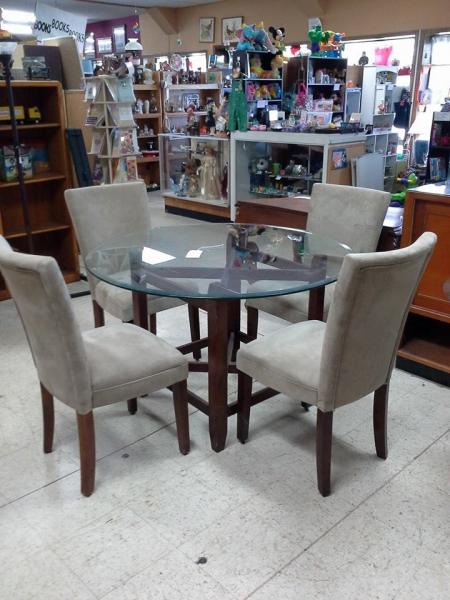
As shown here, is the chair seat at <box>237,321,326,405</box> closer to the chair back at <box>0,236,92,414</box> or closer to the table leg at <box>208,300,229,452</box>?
the table leg at <box>208,300,229,452</box>

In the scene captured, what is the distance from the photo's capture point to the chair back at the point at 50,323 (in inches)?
64.9

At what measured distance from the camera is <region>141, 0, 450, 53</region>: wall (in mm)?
7270

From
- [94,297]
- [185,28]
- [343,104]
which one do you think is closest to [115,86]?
[343,104]

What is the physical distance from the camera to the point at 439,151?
3.27m

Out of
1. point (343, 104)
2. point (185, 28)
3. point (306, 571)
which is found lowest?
point (306, 571)

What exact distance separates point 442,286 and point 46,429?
77.8 inches

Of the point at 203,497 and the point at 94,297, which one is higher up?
the point at 94,297

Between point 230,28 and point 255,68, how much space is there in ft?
15.3

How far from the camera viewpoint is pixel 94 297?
2.82 m

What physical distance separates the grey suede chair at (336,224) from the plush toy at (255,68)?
3.22 m

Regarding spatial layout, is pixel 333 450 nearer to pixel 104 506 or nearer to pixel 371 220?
pixel 104 506

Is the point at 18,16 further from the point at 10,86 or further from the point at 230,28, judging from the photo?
the point at 10,86

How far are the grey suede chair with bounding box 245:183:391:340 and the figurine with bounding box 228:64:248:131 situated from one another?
10.1 ft

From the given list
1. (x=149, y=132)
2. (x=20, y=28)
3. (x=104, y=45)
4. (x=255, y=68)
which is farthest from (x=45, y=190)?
(x=104, y=45)
